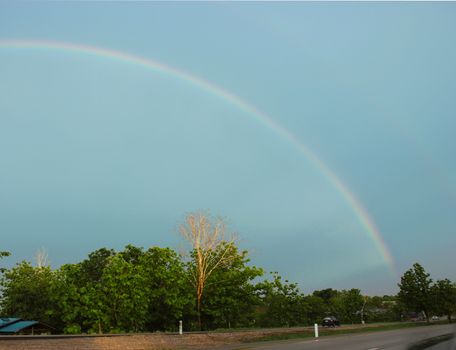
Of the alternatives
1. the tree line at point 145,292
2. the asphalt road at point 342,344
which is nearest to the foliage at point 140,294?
the tree line at point 145,292

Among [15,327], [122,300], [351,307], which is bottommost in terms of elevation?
[351,307]

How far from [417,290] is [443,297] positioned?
404 centimetres

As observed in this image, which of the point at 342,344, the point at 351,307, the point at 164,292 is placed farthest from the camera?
the point at 351,307

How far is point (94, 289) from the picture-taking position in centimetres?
3809

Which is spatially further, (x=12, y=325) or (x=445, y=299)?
(x=445, y=299)

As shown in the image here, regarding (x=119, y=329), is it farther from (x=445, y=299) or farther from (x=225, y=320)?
(x=445, y=299)

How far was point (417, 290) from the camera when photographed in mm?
64312

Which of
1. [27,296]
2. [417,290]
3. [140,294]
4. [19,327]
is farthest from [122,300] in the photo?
[417,290]

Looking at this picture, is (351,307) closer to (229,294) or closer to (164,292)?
(229,294)

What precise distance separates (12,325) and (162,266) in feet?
47.3

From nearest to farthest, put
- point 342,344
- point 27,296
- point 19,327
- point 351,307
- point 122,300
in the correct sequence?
point 342,344 < point 122,300 < point 19,327 < point 27,296 < point 351,307

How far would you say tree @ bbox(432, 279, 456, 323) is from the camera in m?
63.3

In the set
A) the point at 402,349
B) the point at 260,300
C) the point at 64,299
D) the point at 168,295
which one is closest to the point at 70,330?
the point at 64,299

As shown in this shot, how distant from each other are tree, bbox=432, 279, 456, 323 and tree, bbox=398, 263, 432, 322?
873mm
